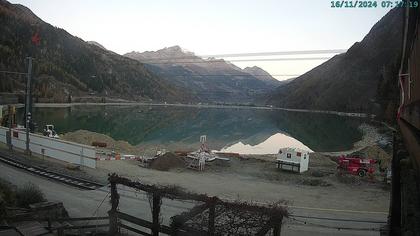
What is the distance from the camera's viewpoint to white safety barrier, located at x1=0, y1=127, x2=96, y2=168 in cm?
2558

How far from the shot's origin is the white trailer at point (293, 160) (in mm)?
30031

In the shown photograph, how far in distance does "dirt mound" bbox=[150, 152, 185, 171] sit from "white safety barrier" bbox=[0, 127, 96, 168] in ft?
17.7

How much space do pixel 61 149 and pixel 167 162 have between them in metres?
7.59

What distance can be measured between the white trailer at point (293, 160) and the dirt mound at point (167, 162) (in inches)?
305

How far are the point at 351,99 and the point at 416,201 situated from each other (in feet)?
643

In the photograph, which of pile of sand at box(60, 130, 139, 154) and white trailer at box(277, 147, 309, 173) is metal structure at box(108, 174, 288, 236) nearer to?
white trailer at box(277, 147, 309, 173)

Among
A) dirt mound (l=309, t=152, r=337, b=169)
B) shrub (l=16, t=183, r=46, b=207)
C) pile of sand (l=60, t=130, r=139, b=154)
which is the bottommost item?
dirt mound (l=309, t=152, r=337, b=169)

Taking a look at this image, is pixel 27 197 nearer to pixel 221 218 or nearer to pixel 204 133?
pixel 221 218

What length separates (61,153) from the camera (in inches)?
1053

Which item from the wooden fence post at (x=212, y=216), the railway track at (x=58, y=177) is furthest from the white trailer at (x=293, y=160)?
the wooden fence post at (x=212, y=216)

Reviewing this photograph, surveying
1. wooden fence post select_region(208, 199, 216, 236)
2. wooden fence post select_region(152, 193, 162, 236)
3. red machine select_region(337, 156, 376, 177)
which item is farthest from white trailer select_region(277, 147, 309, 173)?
wooden fence post select_region(208, 199, 216, 236)

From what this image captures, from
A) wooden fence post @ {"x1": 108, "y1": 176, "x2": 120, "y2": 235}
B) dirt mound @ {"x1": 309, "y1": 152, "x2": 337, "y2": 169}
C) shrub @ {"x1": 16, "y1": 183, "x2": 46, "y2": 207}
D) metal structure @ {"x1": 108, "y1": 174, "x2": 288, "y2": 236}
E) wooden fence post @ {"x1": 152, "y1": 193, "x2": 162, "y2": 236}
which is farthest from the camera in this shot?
dirt mound @ {"x1": 309, "y1": 152, "x2": 337, "y2": 169}

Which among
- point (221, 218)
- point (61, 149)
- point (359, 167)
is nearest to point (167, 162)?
point (61, 149)

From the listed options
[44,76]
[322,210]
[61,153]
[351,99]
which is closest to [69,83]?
[44,76]
